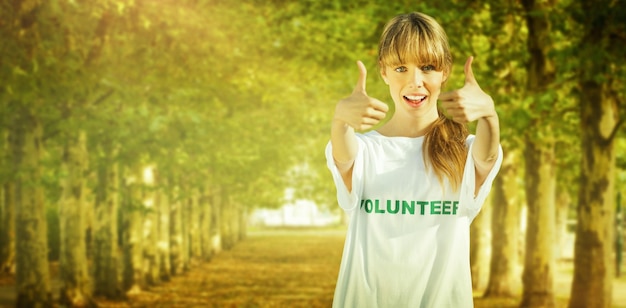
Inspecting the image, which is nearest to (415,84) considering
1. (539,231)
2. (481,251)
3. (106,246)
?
(539,231)

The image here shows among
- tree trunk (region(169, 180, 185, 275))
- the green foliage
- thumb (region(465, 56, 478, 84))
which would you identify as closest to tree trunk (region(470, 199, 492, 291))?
the green foliage

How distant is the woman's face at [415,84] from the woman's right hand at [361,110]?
32 cm

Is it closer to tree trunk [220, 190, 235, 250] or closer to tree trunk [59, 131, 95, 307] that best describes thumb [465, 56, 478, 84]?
tree trunk [59, 131, 95, 307]

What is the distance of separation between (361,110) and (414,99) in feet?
1.47

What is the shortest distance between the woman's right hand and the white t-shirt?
13.3 inches

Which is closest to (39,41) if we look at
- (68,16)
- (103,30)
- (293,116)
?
(68,16)

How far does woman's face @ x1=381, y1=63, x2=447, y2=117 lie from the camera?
327 cm

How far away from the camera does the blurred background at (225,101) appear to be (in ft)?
46.0

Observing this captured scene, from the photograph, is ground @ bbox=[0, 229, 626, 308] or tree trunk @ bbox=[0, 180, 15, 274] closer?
ground @ bbox=[0, 229, 626, 308]

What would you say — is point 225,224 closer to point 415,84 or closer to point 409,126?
point 409,126

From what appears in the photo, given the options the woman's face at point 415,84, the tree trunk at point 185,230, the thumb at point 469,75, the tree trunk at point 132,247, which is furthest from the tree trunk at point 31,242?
the tree trunk at point 185,230

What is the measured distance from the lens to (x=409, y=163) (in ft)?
11.0

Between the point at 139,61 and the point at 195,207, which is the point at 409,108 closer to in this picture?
the point at 139,61

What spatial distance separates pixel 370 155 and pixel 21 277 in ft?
44.8
